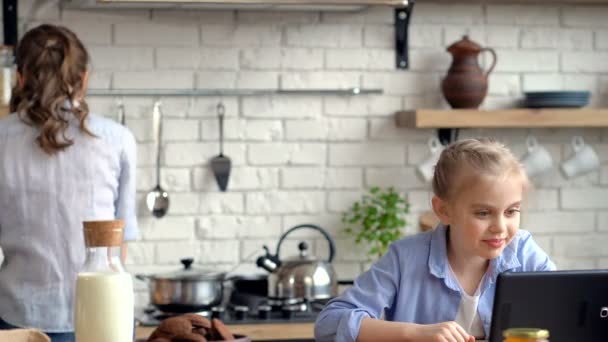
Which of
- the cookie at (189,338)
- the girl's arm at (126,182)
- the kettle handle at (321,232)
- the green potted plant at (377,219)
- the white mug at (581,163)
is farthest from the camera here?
the white mug at (581,163)

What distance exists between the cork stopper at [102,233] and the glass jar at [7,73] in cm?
179

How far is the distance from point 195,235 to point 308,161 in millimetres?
461

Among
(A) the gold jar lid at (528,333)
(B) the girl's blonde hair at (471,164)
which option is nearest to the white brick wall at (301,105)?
(B) the girl's blonde hair at (471,164)

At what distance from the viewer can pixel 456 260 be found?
2.32 meters

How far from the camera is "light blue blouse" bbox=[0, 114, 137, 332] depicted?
2834 millimetres

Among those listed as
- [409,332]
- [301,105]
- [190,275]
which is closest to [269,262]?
[190,275]

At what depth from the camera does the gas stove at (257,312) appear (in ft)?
11.1

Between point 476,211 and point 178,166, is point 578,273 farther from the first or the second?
point 178,166

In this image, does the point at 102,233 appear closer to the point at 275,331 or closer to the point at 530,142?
the point at 275,331

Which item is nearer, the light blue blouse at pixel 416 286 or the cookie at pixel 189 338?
the cookie at pixel 189 338

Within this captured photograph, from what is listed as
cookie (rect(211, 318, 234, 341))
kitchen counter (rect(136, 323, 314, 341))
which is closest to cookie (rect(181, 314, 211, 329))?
cookie (rect(211, 318, 234, 341))

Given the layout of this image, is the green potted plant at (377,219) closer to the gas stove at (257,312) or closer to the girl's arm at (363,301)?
the gas stove at (257,312)

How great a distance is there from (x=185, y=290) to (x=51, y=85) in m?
0.84

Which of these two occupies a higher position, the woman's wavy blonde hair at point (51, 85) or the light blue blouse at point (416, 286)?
the woman's wavy blonde hair at point (51, 85)
